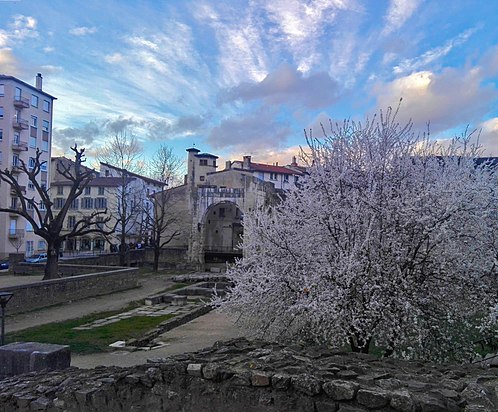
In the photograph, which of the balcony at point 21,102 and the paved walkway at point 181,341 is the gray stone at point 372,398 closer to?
the paved walkway at point 181,341

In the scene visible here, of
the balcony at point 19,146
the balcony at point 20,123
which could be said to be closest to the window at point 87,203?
the balcony at point 19,146

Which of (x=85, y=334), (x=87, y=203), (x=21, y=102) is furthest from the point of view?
(x=87, y=203)

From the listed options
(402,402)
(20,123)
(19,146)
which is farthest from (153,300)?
(20,123)

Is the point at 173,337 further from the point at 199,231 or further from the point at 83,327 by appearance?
the point at 199,231

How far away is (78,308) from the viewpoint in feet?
57.1

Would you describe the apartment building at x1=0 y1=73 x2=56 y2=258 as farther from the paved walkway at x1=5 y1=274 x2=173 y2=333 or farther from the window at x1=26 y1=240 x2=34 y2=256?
the paved walkway at x1=5 y1=274 x2=173 y2=333

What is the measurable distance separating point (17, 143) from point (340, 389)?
48.7m

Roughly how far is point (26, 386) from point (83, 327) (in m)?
8.46

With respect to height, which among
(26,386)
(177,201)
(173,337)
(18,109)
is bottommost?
(173,337)

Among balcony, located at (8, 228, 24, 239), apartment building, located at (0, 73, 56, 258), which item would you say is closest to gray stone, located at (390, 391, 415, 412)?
apartment building, located at (0, 73, 56, 258)

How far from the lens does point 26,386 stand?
5.82m

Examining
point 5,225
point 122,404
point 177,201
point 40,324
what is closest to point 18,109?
point 5,225

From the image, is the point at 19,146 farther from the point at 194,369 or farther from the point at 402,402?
the point at 402,402

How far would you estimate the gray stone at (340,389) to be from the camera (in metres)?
3.72
